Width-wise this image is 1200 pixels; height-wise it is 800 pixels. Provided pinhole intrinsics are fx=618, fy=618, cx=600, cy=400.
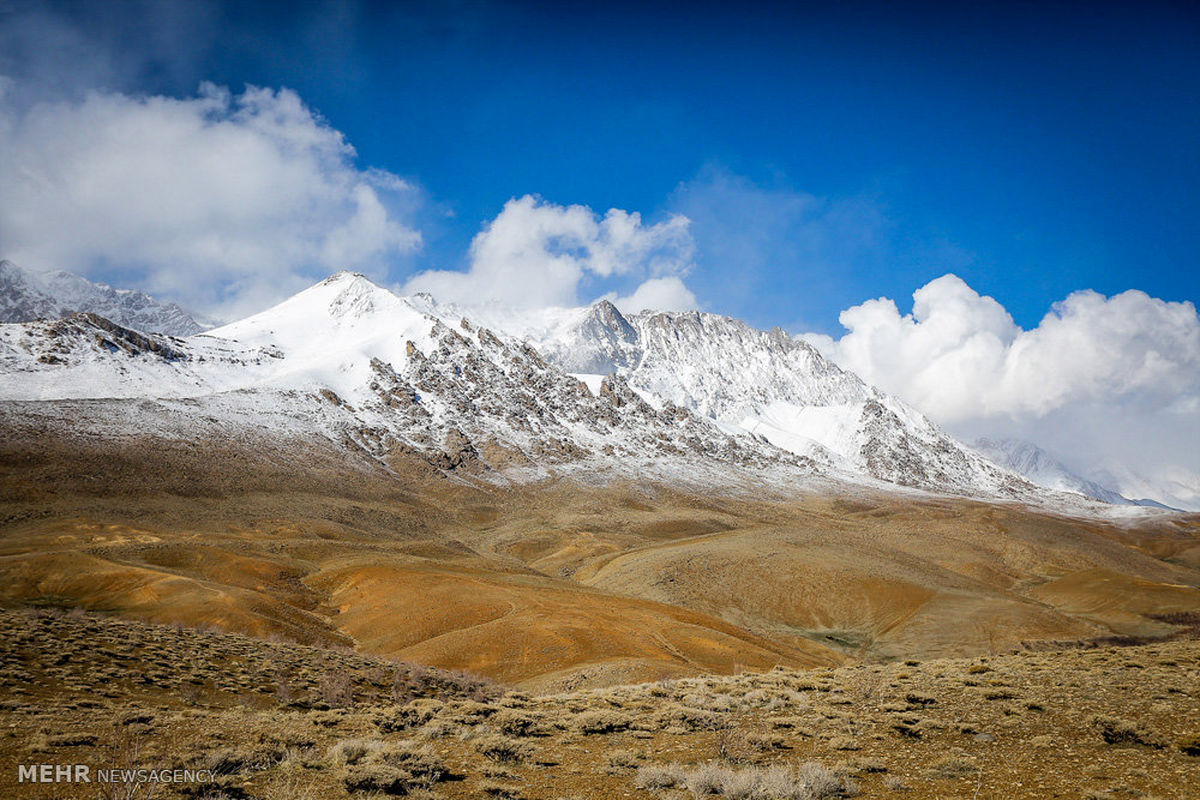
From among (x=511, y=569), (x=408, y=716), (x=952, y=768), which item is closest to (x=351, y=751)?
(x=408, y=716)

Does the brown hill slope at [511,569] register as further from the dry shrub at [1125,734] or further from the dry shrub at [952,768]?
the dry shrub at [1125,734]

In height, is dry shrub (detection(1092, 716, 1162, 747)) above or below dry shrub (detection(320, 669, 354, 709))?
below

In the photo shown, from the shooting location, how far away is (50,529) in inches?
2517

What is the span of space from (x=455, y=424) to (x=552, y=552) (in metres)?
96.9

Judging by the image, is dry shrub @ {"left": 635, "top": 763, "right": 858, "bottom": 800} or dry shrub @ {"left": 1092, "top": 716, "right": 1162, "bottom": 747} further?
dry shrub @ {"left": 1092, "top": 716, "right": 1162, "bottom": 747}

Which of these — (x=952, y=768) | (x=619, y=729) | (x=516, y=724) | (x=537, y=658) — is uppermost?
(x=516, y=724)

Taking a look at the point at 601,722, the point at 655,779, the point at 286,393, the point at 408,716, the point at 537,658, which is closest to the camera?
the point at 655,779

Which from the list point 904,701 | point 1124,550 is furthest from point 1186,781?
point 1124,550

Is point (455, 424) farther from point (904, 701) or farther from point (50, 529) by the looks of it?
point (904, 701)

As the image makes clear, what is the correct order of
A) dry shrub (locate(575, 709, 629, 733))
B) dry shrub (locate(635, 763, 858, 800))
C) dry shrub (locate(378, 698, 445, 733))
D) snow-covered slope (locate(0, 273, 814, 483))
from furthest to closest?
snow-covered slope (locate(0, 273, 814, 483)) < dry shrub (locate(378, 698, 445, 733)) < dry shrub (locate(575, 709, 629, 733)) < dry shrub (locate(635, 763, 858, 800))

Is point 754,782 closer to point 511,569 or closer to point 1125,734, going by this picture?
point 1125,734

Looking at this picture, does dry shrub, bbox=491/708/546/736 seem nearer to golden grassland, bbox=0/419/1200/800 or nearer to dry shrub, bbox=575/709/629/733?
golden grassland, bbox=0/419/1200/800

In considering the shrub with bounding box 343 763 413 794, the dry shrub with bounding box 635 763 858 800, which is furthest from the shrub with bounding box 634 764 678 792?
the shrub with bounding box 343 763 413 794

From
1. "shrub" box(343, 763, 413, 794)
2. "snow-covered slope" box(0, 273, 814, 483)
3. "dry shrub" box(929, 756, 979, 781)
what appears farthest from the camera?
"snow-covered slope" box(0, 273, 814, 483)
